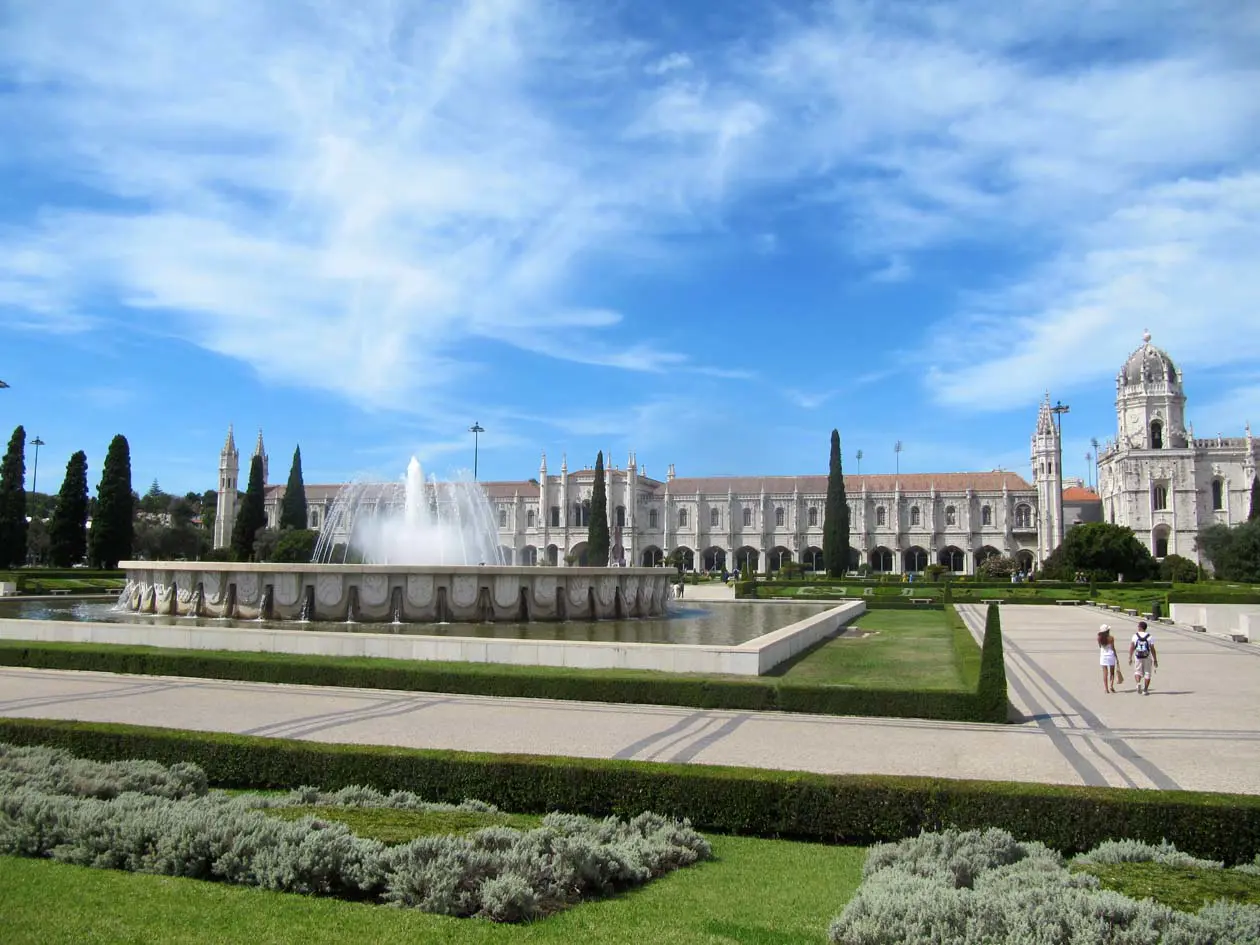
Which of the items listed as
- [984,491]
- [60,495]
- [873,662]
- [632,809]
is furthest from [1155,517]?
[632,809]

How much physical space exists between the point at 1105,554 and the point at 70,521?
5072cm

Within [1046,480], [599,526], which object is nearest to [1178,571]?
[1046,480]

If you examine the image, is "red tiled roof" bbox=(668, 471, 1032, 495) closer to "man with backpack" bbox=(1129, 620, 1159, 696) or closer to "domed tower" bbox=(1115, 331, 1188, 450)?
"domed tower" bbox=(1115, 331, 1188, 450)

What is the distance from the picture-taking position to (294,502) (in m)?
65.4

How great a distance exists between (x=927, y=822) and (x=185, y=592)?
17.8 meters

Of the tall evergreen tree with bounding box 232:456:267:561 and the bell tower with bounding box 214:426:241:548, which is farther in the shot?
the bell tower with bounding box 214:426:241:548

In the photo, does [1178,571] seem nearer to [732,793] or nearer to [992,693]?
[992,693]

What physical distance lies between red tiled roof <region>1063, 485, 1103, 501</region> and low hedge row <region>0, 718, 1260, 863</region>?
A: 8146 centimetres

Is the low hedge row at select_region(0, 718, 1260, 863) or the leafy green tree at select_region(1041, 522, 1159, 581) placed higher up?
the leafy green tree at select_region(1041, 522, 1159, 581)

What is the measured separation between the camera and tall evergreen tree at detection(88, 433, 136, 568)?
47250mm

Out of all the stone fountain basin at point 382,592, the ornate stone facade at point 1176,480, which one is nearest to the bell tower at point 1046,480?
the ornate stone facade at point 1176,480

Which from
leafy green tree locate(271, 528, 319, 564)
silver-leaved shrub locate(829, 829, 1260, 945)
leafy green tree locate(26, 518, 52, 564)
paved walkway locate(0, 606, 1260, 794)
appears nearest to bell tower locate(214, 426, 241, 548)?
leafy green tree locate(26, 518, 52, 564)

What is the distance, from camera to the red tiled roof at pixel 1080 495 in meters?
83.1

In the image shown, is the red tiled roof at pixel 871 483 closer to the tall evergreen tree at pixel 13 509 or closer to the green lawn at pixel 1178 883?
the tall evergreen tree at pixel 13 509
